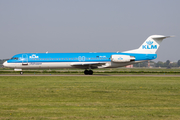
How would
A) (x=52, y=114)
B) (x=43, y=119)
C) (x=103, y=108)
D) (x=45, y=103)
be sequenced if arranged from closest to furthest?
1. (x=43, y=119)
2. (x=52, y=114)
3. (x=103, y=108)
4. (x=45, y=103)

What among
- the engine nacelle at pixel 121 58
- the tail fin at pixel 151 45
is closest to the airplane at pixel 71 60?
the engine nacelle at pixel 121 58

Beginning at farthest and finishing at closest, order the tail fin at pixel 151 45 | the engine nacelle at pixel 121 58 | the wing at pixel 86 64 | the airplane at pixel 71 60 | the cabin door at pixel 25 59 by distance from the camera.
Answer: the tail fin at pixel 151 45
the cabin door at pixel 25 59
the airplane at pixel 71 60
the engine nacelle at pixel 121 58
the wing at pixel 86 64

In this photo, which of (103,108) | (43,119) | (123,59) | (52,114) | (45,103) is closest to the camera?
(43,119)

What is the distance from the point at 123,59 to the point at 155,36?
716cm

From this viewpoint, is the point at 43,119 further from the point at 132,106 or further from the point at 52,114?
the point at 132,106

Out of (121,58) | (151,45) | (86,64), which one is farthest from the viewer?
(151,45)

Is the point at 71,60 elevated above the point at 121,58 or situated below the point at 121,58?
above

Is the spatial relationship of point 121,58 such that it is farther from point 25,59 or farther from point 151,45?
point 25,59

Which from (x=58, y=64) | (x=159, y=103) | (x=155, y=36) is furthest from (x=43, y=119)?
(x=155, y=36)

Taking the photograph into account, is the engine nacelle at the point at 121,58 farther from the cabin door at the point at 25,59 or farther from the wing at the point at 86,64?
the cabin door at the point at 25,59

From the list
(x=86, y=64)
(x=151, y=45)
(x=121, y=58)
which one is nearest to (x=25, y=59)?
(x=86, y=64)

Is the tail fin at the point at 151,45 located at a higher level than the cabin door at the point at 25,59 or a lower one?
higher

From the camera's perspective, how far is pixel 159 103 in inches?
491

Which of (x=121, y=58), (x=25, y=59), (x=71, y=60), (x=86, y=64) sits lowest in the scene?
(x=86, y=64)
